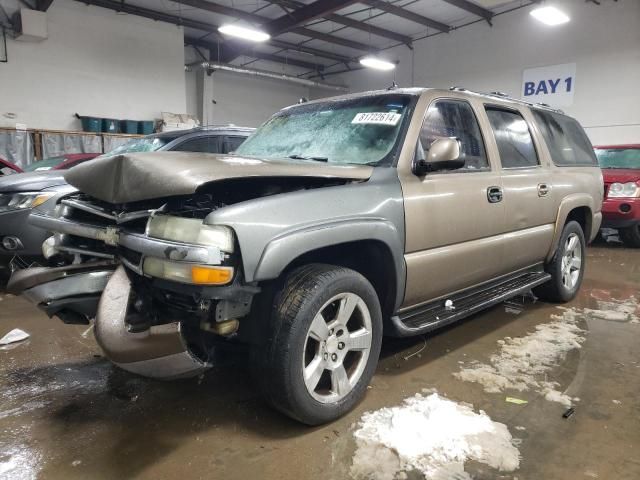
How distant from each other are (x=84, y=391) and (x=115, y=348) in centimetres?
97

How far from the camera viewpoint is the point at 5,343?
3193mm

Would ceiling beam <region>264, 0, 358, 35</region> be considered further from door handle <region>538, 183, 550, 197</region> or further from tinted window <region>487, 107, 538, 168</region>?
door handle <region>538, 183, 550, 197</region>

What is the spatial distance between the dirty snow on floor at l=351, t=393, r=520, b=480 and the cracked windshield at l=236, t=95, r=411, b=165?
4.51 ft

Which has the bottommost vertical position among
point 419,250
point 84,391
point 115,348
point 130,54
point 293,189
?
point 84,391

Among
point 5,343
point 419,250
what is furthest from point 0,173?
point 419,250

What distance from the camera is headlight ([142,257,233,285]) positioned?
5.64 ft

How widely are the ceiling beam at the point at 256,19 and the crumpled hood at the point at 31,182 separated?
8.26m

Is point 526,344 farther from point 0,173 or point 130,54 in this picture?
point 130,54

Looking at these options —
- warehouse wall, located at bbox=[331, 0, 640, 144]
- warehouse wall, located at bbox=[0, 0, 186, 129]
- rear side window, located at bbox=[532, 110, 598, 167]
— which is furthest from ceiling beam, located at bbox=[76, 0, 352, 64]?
rear side window, located at bbox=[532, 110, 598, 167]

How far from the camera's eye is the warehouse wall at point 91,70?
1064cm

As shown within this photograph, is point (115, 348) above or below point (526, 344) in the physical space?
above

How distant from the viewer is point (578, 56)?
1177 centimetres

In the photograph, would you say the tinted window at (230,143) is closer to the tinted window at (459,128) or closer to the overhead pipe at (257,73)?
the tinted window at (459,128)

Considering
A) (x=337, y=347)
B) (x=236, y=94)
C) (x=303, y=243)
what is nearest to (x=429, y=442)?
(x=337, y=347)
